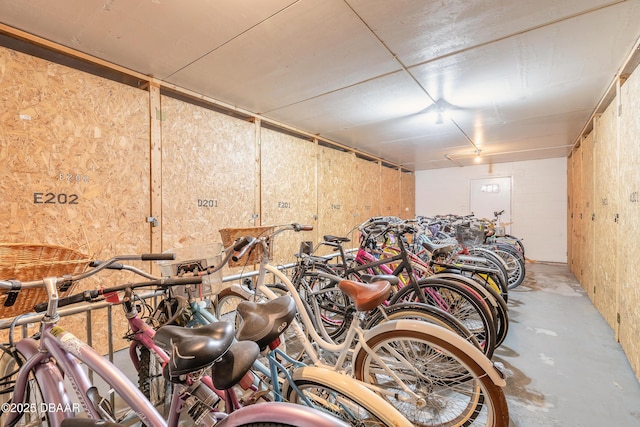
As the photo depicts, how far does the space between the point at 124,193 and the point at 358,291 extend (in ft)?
7.84

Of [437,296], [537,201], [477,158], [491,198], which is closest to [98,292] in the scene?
[437,296]

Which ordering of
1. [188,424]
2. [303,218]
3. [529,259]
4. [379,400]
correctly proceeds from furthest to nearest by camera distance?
[529,259], [303,218], [188,424], [379,400]

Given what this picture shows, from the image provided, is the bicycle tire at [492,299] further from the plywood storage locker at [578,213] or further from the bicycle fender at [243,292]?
the plywood storage locker at [578,213]

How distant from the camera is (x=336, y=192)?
5.20 meters

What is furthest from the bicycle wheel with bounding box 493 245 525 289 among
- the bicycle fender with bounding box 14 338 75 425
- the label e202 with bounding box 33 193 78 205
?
the label e202 with bounding box 33 193 78 205

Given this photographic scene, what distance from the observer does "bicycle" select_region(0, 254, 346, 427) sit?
2.42 feet

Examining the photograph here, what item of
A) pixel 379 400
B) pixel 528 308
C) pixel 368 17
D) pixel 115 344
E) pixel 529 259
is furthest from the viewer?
pixel 529 259

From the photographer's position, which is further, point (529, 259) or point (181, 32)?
point (529, 259)

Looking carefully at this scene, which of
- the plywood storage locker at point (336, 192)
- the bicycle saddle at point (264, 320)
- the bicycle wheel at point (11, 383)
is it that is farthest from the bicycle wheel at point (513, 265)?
the bicycle wheel at point (11, 383)

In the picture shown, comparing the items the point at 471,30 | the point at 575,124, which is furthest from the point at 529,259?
the point at 471,30

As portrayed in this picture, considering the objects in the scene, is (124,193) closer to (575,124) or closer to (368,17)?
(368,17)

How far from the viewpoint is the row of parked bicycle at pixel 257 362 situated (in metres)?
0.82

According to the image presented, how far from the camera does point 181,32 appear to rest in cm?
204

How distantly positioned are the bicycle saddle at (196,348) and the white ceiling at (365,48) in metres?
1.93
